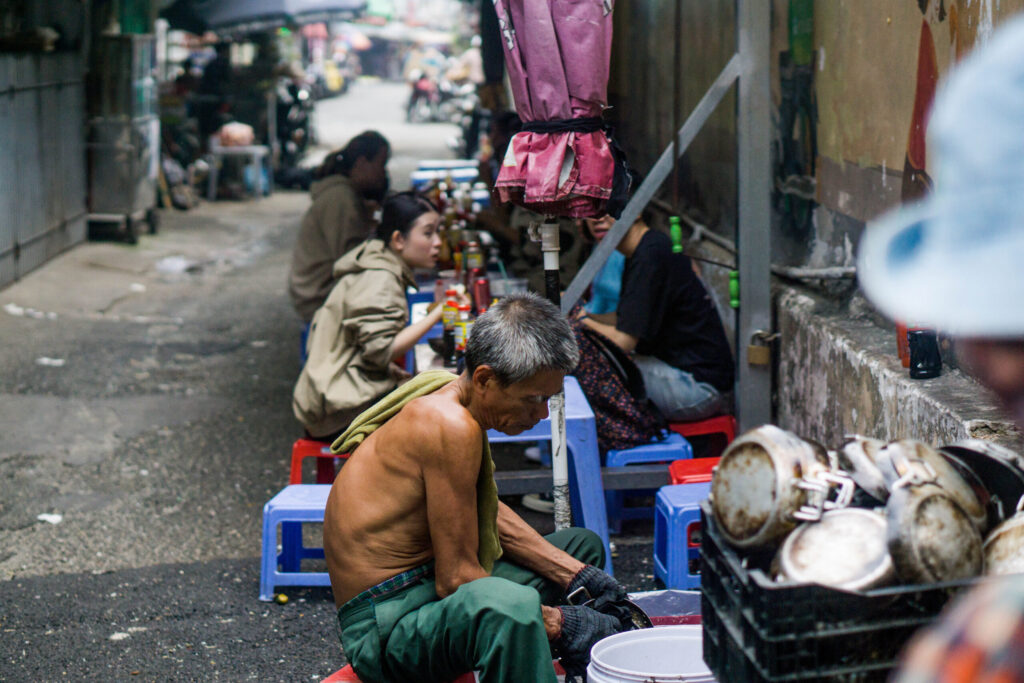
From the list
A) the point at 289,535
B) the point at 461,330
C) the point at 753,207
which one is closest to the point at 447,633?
the point at 289,535

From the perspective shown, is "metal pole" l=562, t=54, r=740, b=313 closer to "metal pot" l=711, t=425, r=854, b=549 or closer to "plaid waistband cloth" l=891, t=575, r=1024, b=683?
"metal pot" l=711, t=425, r=854, b=549

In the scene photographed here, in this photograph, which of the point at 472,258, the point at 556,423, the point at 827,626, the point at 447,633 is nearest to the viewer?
the point at 827,626

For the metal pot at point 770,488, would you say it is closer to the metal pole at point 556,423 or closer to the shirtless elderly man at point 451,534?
the shirtless elderly man at point 451,534

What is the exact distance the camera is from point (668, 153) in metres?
4.67

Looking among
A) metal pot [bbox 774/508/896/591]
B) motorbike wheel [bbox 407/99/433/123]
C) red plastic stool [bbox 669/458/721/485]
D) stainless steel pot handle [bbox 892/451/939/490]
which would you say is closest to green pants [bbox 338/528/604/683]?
metal pot [bbox 774/508/896/591]

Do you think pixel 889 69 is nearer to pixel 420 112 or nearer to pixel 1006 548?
pixel 1006 548

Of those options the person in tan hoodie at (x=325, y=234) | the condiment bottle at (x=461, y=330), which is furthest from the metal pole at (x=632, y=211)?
the person in tan hoodie at (x=325, y=234)

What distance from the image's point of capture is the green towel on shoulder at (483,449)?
9.51 ft

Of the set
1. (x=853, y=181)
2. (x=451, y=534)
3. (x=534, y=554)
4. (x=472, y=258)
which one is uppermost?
(x=853, y=181)

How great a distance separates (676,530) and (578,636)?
4.11ft

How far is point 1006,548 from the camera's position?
1925 millimetres

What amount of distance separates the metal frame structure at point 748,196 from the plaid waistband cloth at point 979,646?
331 centimetres

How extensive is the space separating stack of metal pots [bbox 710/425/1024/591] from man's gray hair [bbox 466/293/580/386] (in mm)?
780

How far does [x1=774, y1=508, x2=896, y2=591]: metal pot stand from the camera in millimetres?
1836
